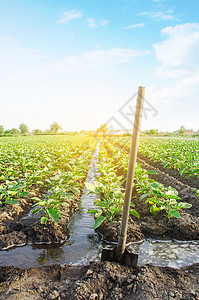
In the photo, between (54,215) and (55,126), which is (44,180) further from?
(55,126)

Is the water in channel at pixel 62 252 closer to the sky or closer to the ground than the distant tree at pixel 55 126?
closer to the ground

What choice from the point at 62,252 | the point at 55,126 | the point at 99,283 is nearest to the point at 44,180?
the point at 62,252

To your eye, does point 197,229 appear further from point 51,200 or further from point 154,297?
point 51,200

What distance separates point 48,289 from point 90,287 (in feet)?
1.49

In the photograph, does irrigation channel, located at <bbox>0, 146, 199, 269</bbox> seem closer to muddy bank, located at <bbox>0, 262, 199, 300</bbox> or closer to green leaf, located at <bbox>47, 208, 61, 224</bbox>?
muddy bank, located at <bbox>0, 262, 199, 300</bbox>

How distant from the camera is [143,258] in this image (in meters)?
3.05

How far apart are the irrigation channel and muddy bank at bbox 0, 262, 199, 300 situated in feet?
0.83

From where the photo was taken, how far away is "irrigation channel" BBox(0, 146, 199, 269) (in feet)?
9.63

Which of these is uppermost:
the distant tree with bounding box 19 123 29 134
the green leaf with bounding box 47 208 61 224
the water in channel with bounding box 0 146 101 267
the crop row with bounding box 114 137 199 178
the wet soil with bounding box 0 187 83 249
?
the distant tree with bounding box 19 123 29 134

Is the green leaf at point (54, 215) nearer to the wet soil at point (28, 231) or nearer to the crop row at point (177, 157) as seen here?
the wet soil at point (28, 231)

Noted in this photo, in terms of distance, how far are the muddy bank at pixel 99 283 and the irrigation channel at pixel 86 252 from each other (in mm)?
252

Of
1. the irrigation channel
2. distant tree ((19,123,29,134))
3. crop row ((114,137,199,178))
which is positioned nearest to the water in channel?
the irrigation channel

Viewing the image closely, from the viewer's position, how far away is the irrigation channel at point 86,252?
9.63 ft

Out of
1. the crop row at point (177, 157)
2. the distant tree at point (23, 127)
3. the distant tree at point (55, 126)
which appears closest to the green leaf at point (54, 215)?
the crop row at point (177, 157)
